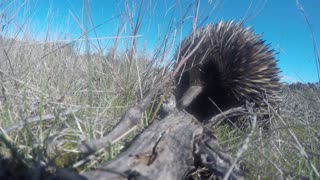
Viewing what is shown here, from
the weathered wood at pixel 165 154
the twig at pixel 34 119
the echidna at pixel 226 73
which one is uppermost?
the echidna at pixel 226 73

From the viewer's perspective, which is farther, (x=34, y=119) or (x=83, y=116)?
(x=83, y=116)

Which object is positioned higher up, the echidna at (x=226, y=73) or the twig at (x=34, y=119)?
the echidna at (x=226, y=73)

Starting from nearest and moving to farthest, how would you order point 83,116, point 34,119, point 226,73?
point 34,119 < point 83,116 < point 226,73

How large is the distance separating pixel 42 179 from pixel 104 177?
0.22 meters

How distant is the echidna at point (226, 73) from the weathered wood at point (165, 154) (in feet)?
4.66

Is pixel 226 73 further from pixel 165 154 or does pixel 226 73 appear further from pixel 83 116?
pixel 165 154

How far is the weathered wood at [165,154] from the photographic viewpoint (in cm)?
97

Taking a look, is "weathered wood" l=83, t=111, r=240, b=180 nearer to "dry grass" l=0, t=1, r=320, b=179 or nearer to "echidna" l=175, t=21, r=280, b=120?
"dry grass" l=0, t=1, r=320, b=179

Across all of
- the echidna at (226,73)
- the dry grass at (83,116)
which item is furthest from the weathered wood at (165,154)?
the echidna at (226,73)

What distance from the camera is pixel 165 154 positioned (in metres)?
1.11

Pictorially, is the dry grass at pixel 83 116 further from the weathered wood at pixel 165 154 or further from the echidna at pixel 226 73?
the echidna at pixel 226 73

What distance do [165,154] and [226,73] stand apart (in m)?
1.96

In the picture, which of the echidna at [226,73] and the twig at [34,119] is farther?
the echidna at [226,73]

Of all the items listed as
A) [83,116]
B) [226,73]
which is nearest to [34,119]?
[83,116]
